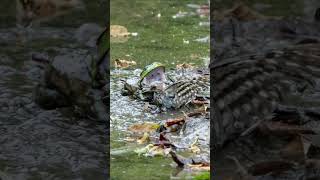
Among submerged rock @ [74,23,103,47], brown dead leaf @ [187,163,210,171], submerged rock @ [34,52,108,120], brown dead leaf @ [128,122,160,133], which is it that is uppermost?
submerged rock @ [74,23,103,47]

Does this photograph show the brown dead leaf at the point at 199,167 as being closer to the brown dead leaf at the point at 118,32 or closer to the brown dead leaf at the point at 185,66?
the brown dead leaf at the point at 185,66

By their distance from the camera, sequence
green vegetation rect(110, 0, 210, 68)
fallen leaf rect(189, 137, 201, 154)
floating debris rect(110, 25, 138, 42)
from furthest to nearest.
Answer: floating debris rect(110, 25, 138, 42), green vegetation rect(110, 0, 210, 68), fallen leaf rect(189, 137, 201, 154)

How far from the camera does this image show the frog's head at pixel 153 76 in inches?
70.0

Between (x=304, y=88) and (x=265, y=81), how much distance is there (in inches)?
4.5

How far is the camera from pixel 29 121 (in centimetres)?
143

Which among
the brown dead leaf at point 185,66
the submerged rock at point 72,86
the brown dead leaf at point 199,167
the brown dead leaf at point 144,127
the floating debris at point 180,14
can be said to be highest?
the floating debris at point 180,14

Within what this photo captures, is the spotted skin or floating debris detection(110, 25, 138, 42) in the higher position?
floating debris detection(110, 25, 138, 42)

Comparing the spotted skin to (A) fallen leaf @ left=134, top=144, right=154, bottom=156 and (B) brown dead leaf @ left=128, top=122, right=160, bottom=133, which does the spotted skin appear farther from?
(B) brown dead leaf @ left=128, top=122, right=160, bottom=133

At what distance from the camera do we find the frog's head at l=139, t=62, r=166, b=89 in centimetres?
178

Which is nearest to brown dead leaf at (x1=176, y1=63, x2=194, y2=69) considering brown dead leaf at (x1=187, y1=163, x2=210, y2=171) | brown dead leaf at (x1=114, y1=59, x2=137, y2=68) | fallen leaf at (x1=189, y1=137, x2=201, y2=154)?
brown dead leaf at (x1=114, y1=59, x2=137, y2=68)

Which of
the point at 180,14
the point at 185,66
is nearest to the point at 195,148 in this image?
the point at 185,66

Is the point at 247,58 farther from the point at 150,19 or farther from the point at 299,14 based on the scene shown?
the point at 150,19

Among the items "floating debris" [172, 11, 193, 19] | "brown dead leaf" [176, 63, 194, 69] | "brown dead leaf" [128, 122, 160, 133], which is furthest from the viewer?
"floating debris" [172, 11, 193, 19]

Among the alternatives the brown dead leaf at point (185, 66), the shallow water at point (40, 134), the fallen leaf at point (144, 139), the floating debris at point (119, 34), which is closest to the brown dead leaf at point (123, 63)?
the brown dead leaf at point (185, 66)
